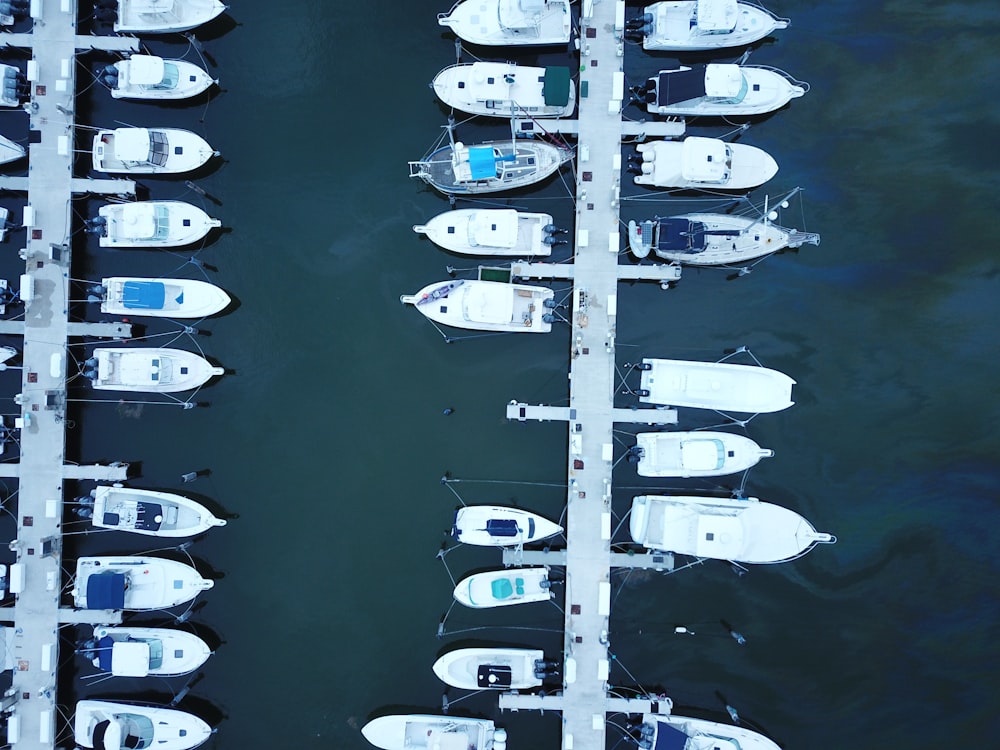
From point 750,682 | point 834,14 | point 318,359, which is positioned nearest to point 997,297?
point 834,14

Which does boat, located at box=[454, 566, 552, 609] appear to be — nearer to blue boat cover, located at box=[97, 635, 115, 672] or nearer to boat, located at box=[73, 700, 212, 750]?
boat, located at box=[73, 700, 212, 750]

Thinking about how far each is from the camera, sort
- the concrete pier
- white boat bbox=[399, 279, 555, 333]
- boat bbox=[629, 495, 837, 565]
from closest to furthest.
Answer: boat bbox=[629, 495, 837, 565]
white boat bbox=[399, 279, 555, 333]
the concrete pier

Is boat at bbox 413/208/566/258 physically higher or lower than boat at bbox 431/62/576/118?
lower

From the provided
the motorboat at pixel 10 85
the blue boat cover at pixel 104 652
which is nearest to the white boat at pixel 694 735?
the blue boat cover at pixel 104 652

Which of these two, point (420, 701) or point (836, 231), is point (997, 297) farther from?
point (420, 701)

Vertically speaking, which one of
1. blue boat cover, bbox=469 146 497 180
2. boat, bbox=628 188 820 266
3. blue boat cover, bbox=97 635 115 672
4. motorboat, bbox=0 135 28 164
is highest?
motorboat, bbox=0 135 28 164

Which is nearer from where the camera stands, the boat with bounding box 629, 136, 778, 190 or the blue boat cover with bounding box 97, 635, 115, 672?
the blue boat cover with bounding box 97, 635, 115, 672

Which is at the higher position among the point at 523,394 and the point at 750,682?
the point at 523,394

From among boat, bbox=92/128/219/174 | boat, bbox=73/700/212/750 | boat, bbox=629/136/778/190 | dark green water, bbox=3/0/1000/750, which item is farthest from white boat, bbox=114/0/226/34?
boat, bbox=73/700/212/750
